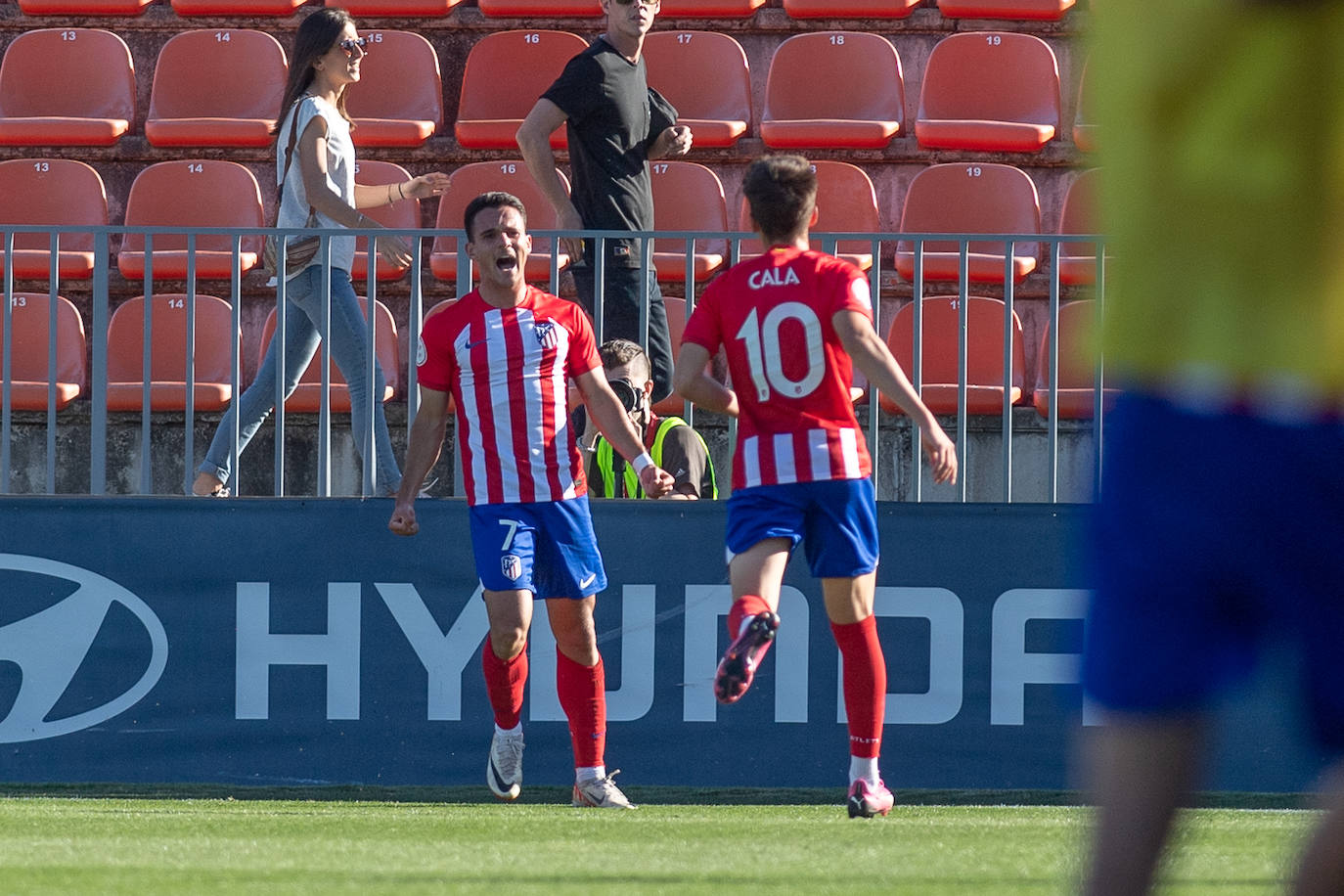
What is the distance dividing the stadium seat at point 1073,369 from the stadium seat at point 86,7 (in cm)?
586

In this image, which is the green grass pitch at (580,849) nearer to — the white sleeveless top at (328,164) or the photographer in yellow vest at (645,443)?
the photographer in yellow vest at (645,443)

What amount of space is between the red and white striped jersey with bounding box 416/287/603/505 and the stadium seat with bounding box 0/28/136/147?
15.8ft

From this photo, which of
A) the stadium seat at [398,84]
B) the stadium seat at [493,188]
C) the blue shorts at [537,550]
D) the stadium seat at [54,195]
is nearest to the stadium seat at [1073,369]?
the blue shorts at [537,550]

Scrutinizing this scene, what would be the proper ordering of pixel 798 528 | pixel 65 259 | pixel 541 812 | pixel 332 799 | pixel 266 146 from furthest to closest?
1. pixel 266 146
2. pixel 65 259
3. pixel 332 799
4. pixel 541 812
5. pixel 798 528

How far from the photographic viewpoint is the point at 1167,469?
5.51 feet

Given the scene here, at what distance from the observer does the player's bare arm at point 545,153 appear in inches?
292

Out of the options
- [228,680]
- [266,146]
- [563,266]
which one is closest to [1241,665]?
[228,680]

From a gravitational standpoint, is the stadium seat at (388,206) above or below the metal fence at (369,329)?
above

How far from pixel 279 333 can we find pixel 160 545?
3.06 feet

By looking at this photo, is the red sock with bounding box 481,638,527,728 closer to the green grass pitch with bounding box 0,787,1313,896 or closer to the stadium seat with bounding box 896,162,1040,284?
the green grass pitch with bounding box 0,787,1313,896

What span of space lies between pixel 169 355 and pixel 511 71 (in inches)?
122

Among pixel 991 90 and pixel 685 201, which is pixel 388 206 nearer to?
pixel 685 201

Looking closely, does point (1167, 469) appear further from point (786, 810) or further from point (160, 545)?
point (160, 545)

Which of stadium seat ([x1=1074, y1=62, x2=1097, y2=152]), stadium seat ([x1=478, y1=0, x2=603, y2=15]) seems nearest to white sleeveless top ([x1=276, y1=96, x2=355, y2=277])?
stadium seat ([x1=478, y1=0, x2=603, y2=15])
